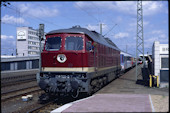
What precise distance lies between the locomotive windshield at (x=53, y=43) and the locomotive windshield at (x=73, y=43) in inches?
18.7

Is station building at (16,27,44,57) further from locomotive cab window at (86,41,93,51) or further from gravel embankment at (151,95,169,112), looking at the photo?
gravel embankment at (151,95,169,112)

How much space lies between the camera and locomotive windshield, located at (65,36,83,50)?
1196 centimetres

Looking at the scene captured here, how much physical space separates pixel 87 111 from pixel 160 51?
10.1 metres

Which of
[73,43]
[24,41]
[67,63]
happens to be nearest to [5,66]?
[73,43]

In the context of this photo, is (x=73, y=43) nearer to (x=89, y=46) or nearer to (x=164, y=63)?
(x=89, y=46)

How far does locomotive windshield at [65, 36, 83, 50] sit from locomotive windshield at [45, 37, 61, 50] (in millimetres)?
474

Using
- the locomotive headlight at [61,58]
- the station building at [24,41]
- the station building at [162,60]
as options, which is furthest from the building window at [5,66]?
the station building at [24,41]

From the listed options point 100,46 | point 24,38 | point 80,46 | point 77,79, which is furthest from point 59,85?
point 24,38

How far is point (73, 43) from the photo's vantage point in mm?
12039

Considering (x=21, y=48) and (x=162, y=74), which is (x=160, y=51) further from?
(x=21, y=48)

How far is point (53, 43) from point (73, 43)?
121 cm

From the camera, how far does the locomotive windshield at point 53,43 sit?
12.2 meters

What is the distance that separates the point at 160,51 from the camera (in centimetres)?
1645

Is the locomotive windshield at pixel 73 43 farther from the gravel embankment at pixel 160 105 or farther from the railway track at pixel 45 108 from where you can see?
the gravel embankment at pixel 160 105
